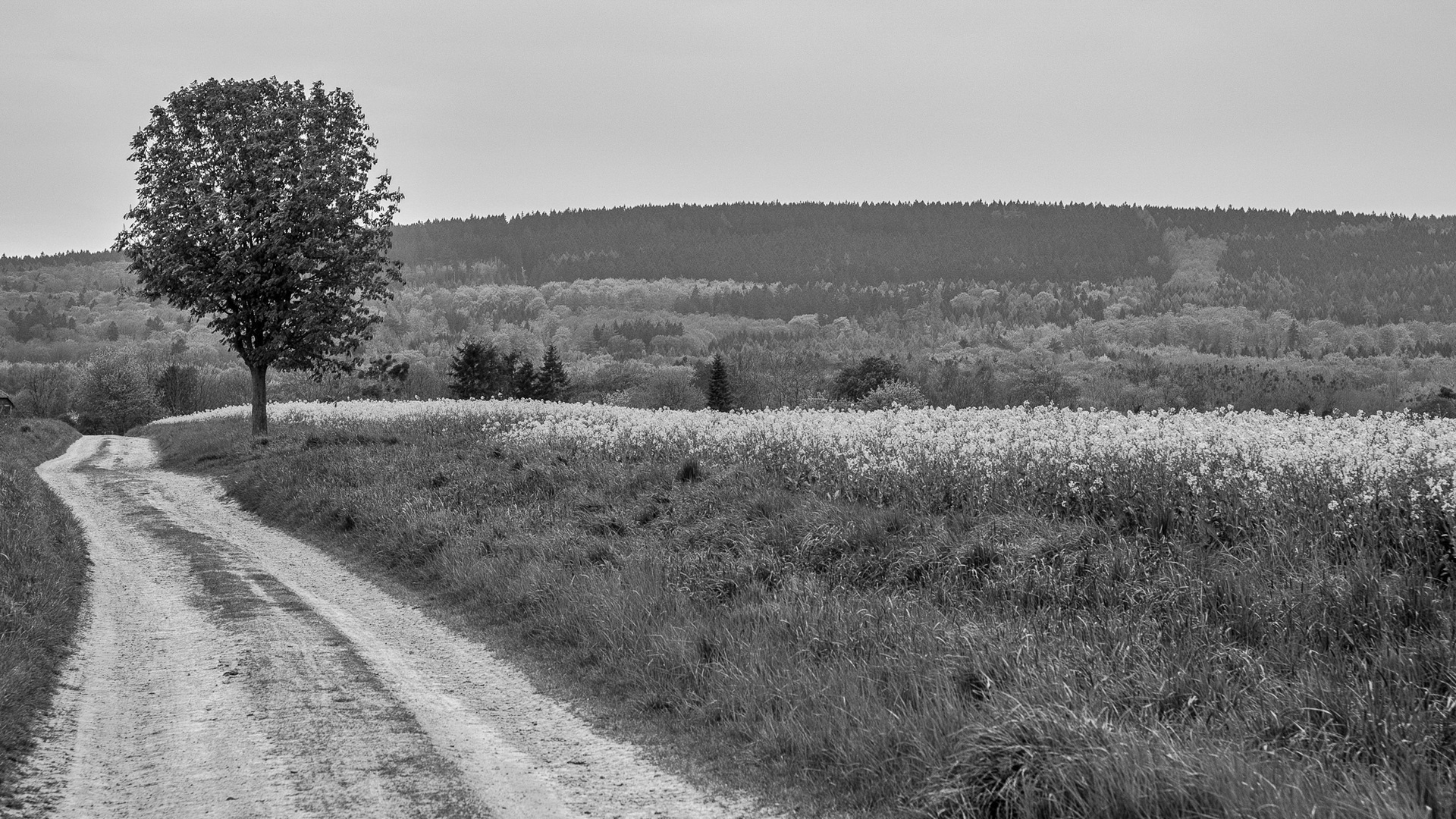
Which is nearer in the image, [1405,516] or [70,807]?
[70,807]

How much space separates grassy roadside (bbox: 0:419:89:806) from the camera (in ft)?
25.7

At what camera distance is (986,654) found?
772 centimetres

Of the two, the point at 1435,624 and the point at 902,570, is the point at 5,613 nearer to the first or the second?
the point at 902,570

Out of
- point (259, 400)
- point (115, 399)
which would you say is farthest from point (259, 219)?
point (115, 399)

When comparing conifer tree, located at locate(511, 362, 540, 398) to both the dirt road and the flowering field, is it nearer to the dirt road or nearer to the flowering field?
the flowering field

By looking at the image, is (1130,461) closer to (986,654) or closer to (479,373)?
(986,654)

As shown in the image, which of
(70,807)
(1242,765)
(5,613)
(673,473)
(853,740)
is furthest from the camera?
(673,473)

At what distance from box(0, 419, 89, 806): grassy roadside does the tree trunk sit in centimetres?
1223

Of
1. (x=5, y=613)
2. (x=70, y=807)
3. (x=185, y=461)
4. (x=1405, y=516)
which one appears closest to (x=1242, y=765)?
(x=1405, y=516)

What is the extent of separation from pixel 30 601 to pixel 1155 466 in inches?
483

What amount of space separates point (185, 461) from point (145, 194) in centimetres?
850

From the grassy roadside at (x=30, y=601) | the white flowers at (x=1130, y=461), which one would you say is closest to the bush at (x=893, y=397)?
the white flowers at (x=1130, y=461)

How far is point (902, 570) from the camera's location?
10906 millimetres

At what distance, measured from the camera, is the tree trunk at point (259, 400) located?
111 feet
